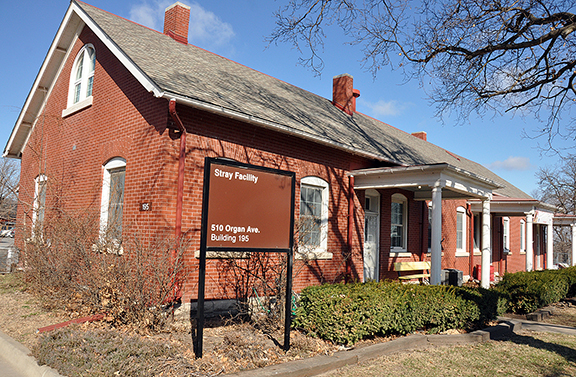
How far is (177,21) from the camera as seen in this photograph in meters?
13.3

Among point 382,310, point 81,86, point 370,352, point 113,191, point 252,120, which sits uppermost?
point 81,86

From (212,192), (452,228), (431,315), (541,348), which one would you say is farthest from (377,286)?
(452,228)

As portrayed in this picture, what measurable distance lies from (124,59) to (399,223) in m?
9.97

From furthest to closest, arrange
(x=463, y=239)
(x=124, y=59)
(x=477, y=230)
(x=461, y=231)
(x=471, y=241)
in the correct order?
(x=477, y=230) < (x=463, y=239) < (x=461, y=231) < (x=471, y=241) < (x=124, y=59)

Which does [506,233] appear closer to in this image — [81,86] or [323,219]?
[323,219]

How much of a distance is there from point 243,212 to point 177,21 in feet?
30.9

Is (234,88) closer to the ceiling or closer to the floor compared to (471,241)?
closer to the ceiling

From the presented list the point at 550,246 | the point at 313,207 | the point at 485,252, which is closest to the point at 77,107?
the point at 313,207

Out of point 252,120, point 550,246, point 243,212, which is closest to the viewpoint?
point 243,212

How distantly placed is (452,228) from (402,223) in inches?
167

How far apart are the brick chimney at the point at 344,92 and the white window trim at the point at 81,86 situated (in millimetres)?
9002

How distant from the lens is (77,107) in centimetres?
1167

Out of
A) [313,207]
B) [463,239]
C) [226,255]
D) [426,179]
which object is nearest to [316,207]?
[313,207]

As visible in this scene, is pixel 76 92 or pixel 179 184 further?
pixel 76 92
